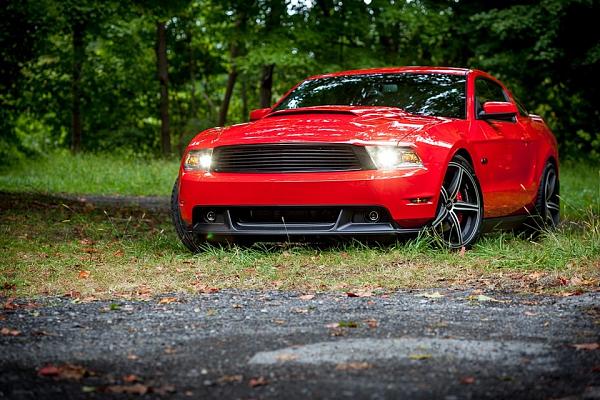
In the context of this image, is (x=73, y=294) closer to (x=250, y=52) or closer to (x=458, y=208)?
(x=458, y=208)

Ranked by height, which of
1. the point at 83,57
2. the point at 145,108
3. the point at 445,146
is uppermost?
the point at 445,146

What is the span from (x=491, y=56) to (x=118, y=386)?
20.7 meters

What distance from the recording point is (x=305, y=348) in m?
4.31

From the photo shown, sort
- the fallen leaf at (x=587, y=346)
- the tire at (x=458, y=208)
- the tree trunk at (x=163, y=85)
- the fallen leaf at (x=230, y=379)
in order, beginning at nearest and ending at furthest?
the fallen leaf at (x=230, y=379)
the fallen leaf at (x=587, y=346)
the tire at (x=458, y=208)
the tree trunk at (x=163, y=85)

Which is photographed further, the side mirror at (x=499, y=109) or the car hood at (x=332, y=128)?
the side mirror at (x=499, y=109)

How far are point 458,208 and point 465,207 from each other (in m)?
0.11

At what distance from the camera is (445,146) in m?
7.50

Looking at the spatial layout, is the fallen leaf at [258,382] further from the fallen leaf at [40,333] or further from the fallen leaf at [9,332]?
the fallen leaf at [9,332]

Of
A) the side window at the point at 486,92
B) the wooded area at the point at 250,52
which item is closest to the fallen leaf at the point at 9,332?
the side window at the point at 486,92

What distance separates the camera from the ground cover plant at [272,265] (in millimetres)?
6281

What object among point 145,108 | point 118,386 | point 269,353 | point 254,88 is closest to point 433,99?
point 269,353

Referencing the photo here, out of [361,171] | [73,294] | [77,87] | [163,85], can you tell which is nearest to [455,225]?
[361,171]

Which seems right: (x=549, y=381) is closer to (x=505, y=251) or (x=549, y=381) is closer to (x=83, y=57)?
(x=505, y=251)

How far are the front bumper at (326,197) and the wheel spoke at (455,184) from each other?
1.09ft
